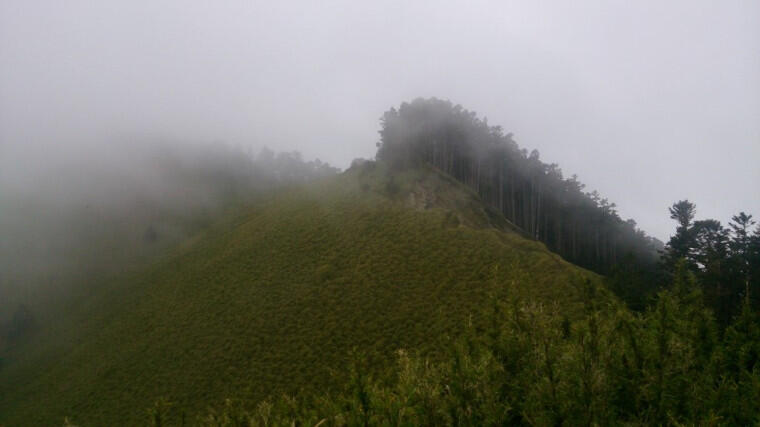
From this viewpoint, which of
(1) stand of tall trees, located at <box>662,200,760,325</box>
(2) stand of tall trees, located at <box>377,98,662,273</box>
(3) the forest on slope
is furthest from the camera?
(2) stand of tall trees, located at <box>377,98,662,273</box>

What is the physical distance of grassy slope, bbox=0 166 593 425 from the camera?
3847 cm

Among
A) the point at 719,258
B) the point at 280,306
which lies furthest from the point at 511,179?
the point at 280,306

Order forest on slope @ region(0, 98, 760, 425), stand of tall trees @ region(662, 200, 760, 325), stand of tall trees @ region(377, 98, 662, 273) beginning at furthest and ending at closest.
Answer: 1. stand of tall trees @ region(377, 98, 662, 273)
2. stand of tall trees @ region(662, 200, 760, 325)
3. forest on slope @ region(0, 98, 760, 425)

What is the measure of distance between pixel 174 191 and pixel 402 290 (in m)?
89.8

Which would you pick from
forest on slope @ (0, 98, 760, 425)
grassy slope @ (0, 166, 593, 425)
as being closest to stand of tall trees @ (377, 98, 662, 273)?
forest on slope @ (0, 98, 760, 425)

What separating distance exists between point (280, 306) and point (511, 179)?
59.1 m

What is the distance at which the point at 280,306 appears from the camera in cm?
4762

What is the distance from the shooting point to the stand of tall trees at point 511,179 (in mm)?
80875

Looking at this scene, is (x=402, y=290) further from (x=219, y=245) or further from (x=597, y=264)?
(x=597, y=264)

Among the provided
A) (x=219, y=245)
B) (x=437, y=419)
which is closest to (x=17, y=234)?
(x=219, y=245)

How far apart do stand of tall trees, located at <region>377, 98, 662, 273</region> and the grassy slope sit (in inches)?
565

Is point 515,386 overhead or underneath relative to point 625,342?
underneath

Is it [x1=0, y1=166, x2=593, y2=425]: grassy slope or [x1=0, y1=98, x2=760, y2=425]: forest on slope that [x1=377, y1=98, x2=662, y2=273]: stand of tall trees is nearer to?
[x1=0, y1=98, x2=760, y2=425]: forest on slope

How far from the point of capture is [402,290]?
4662 centimetres
